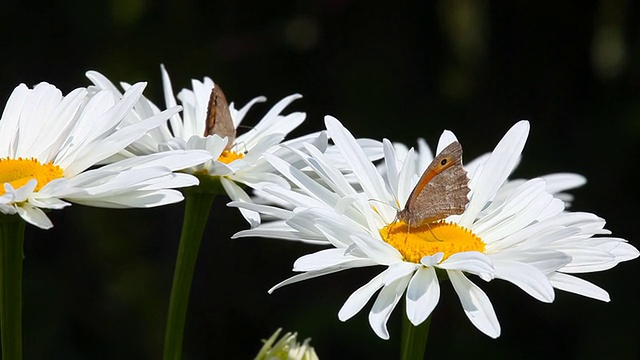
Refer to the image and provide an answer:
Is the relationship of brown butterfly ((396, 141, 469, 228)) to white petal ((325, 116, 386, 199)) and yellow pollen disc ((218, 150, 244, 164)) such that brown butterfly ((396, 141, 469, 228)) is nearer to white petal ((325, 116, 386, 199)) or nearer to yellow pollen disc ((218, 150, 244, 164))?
white petal ((325, 116, 386, 199))

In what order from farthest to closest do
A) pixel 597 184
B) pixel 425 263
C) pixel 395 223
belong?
pixel 597 184 → pixel 395 223 → pixel 425 263

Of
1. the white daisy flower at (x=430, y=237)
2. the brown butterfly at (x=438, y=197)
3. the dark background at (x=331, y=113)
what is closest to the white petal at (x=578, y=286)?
the white daisy flower at (x=430, y=237)

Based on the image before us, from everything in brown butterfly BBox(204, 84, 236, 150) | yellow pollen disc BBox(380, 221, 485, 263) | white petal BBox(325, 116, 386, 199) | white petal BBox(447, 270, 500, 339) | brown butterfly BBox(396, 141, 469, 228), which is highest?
brown butterfly BBox(204, 84, 236, 150)

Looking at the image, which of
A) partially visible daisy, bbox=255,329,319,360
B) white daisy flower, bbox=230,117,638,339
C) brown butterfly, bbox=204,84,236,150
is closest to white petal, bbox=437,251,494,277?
white daisy flower, bbox=230,117,638,339

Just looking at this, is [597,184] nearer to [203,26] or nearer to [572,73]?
[572,73]

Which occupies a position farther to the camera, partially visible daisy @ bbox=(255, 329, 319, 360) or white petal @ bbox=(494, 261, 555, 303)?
partially visible daisy @ bbox=(255, 329, 319, 360)

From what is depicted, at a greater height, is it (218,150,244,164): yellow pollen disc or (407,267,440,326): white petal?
(218,150,244,164): yellow pollen disc

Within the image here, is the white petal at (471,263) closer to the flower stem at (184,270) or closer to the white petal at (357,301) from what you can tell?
the white petal at (357,301)

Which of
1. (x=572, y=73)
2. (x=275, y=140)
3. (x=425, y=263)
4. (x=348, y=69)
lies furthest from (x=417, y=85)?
(x=425, y=263)
